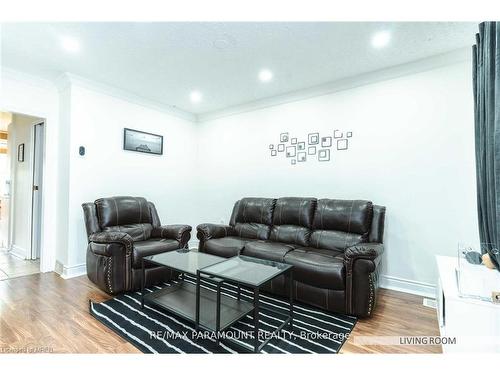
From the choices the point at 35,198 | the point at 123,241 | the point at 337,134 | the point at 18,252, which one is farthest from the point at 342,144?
the point at 18,252

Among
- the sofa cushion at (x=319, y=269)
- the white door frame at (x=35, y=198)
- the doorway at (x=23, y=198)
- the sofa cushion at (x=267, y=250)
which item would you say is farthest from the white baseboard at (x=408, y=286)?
the white door frame at (x=35, y=198)

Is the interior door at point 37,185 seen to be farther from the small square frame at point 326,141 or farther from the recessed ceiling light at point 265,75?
the small square frame at point 326,141

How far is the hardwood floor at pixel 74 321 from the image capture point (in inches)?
68.1

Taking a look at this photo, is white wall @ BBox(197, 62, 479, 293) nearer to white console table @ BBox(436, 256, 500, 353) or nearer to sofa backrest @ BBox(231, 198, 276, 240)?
sofa backrest @ BBox(231, 198, 276, 240)

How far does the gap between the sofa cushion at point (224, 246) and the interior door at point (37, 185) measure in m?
2.73

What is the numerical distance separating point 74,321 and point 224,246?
1.51m

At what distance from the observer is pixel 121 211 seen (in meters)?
3.13

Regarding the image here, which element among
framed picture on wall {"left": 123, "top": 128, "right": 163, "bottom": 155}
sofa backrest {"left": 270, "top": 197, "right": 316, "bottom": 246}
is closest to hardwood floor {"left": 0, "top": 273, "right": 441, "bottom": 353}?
sofa backrest {"left": 270, "top": 197, "right": 316, "bottom": 246}

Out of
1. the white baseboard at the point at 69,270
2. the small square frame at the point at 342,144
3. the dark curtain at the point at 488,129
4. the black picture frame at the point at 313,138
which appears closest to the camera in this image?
the dark curtain at the point at 488,129

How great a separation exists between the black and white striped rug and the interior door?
2342 millimetres

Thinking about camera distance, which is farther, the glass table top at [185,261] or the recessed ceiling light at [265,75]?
the recessed ceiling light at [265,75]

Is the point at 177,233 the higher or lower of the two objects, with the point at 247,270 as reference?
higher

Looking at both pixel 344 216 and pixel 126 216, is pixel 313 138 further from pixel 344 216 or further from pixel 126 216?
pixel 126 216
